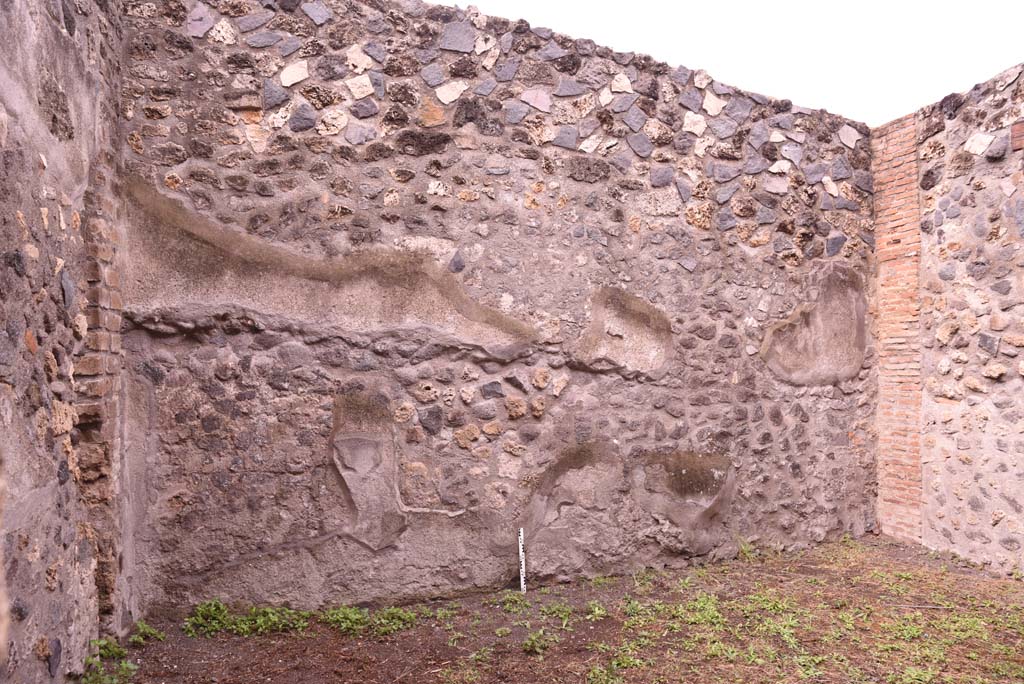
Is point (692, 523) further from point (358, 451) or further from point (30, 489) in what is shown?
point (30, 489)

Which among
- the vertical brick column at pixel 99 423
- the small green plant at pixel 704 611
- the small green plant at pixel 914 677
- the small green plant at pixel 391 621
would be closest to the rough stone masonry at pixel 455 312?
the vertical brick column at pixel 99 423

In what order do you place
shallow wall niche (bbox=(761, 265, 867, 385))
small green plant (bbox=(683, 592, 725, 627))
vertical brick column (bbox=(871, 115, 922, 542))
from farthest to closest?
vertical brick column (bbox=(871, 115, 922, 542))
shallow wall niche (bbox=(761, 265, 867, 385))
small green plant (bbox=(683, 592, 725, 627))

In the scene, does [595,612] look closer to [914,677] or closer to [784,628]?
[784,628]

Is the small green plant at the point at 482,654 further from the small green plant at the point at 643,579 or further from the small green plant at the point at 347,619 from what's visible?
the small green plant at the point at 643,579

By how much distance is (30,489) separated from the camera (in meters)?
2.41

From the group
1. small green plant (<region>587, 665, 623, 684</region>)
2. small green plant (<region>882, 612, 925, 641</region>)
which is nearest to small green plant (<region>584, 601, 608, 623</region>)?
small green plant (<region>587, 665, 623, 684</region>)

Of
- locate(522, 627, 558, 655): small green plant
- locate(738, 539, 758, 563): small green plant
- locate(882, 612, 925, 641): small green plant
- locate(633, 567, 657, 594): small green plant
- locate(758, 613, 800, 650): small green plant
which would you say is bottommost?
locate(522, 627, 558, 655): small green plant

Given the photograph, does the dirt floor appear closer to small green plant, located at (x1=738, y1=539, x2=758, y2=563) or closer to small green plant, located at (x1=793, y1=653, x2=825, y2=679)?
small green plant, located at (x1=793, y1=653, x2=825, y2=679)

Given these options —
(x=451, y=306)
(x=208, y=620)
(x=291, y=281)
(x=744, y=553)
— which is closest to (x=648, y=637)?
(x=744, y=553)

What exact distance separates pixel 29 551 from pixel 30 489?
0.68 ft

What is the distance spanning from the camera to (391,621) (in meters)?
3.56

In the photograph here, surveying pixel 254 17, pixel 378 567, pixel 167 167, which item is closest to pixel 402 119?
pixel 254 17

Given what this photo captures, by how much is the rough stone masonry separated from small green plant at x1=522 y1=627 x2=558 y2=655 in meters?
0.58

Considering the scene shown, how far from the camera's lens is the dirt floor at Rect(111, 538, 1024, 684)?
Answer: 3051 mm
